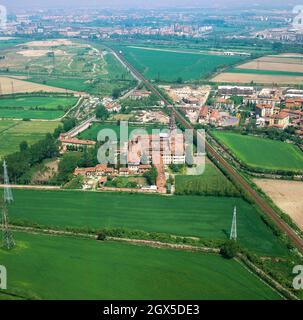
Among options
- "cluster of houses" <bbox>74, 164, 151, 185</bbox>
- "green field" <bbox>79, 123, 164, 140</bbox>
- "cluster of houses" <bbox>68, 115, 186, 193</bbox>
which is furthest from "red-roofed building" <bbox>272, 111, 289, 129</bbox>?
"cluster of houses" <bbox>74, 164, 151, 185</bbox>

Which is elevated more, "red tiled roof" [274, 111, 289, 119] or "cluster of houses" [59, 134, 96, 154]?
"red tiled roof" [274, 111, 289, 119]

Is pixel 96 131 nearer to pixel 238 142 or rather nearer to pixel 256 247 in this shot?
pixel 238 142

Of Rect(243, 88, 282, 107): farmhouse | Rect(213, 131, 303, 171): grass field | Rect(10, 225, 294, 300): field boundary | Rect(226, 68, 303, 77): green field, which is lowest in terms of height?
Rect(10, 225, 294, 300): field boundary

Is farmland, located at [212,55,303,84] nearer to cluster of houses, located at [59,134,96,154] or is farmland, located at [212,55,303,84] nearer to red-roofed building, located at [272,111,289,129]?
red-roofed building, located at [272,111,289,129]

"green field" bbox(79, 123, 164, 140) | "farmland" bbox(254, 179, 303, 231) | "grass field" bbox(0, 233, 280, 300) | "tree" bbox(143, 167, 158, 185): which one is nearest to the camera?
"grass field" bbox(0, 233, 280, 300)

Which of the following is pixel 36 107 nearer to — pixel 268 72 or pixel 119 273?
pixel 119 273
